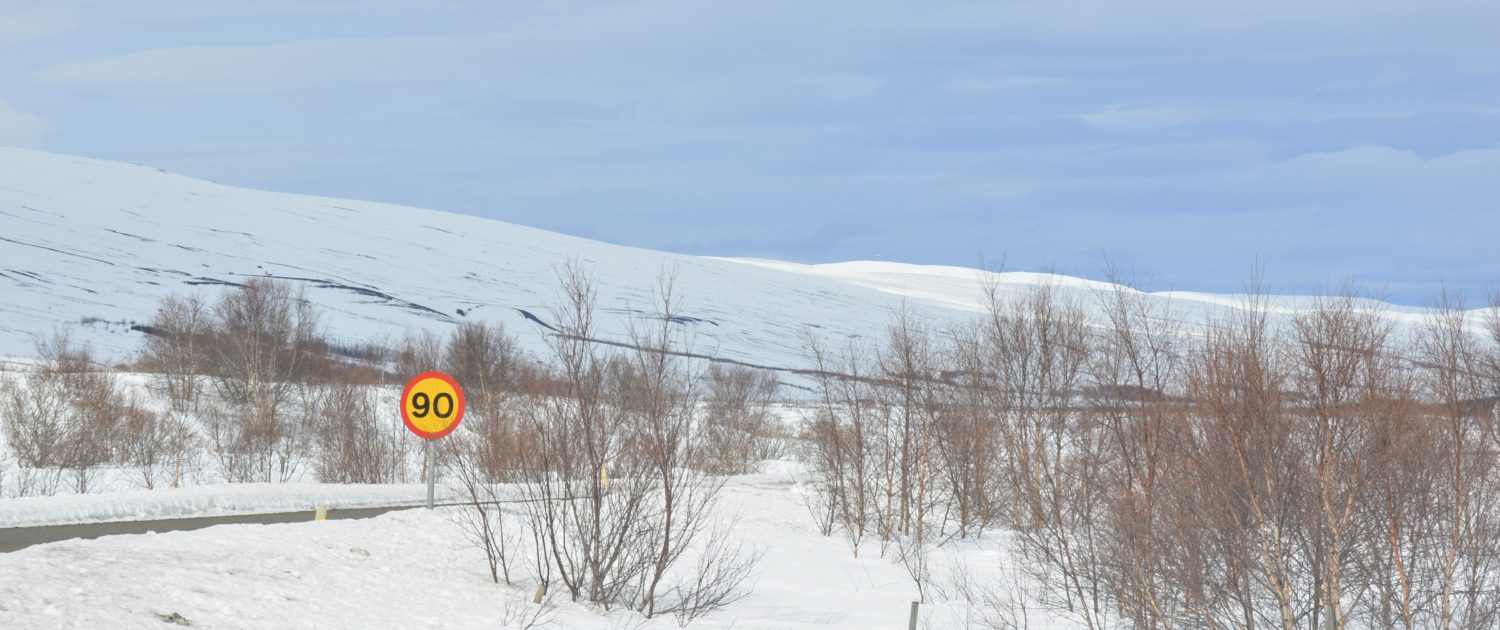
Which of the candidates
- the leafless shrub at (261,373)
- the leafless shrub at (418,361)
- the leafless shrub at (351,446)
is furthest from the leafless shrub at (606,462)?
the leafless shrub at (418,361)

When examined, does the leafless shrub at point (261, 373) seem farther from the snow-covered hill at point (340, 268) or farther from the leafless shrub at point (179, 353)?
the snow-covered hill at point (340, 268)

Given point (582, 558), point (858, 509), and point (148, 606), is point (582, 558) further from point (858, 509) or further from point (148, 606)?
point (858, 509)

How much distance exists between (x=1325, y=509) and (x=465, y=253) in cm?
14698

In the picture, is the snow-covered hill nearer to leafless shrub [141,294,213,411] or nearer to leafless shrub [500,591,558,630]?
leafless shrub [141,294,213,411]

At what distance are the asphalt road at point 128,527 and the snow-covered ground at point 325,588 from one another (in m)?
1.43

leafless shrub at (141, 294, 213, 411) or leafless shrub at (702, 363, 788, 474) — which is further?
leafless shrub at (141, 294, 213, 411)

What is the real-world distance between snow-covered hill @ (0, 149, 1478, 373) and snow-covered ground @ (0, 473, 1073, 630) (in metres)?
78.4

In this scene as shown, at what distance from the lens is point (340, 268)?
439 feet

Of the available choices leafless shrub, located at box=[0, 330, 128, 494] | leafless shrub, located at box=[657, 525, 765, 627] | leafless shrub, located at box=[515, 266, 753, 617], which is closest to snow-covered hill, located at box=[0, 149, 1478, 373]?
leafless shrub, located at box=[0, 330, 128, 494]

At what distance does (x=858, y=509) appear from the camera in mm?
34438

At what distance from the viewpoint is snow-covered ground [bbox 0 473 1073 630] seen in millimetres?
12023

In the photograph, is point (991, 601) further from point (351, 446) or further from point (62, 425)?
point (62, 425)

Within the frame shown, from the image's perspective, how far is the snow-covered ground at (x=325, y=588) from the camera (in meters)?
12.0

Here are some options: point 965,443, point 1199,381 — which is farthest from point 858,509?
point 1199,381
